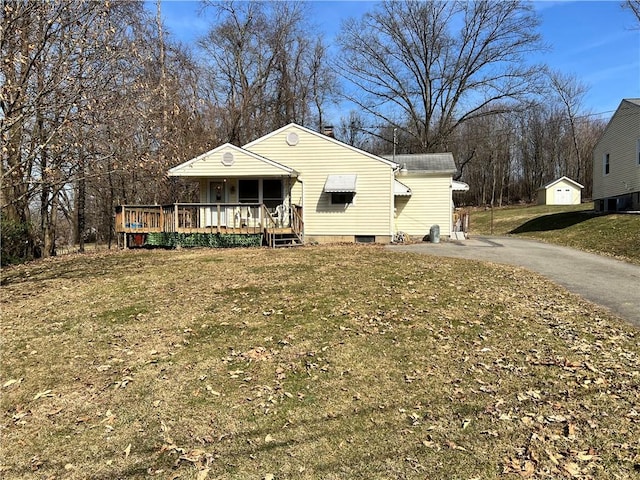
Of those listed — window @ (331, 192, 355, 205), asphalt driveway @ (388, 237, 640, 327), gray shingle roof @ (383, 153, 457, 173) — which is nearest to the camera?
asphalt driveway @ (388, 237, 640, 327)

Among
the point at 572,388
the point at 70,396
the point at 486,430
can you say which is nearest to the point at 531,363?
the point at 572,388

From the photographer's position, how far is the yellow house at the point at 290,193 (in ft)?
51.8

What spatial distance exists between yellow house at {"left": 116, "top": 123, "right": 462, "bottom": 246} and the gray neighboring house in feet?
38.9

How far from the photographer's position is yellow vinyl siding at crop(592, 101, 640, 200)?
802 inches

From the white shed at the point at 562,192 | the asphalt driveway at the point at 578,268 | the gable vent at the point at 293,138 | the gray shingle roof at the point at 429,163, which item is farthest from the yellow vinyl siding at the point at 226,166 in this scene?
the white shed at the point at 562,192

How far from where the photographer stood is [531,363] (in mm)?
4926

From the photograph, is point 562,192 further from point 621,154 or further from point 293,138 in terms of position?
point 293,138

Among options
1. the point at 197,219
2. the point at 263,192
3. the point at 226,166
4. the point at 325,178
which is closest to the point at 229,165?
the point at 226,166

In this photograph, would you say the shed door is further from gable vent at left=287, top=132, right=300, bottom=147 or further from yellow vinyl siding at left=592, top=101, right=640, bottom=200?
gable vent at left=287, top=132, right=300, bottom=147

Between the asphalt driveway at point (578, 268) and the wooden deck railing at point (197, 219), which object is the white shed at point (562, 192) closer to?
the asphalt driveway at point (578, 268)

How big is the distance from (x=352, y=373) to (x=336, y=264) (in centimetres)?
621

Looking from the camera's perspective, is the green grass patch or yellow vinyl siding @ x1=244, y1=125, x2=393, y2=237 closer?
the green grass patch

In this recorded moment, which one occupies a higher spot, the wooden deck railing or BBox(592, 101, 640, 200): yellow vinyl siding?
BBox(592, 101, 640, 200): yellow vinyl siding

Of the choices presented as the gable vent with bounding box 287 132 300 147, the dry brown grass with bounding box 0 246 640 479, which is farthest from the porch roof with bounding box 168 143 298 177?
the dry brown grass with bounding box 0 246 640 479
